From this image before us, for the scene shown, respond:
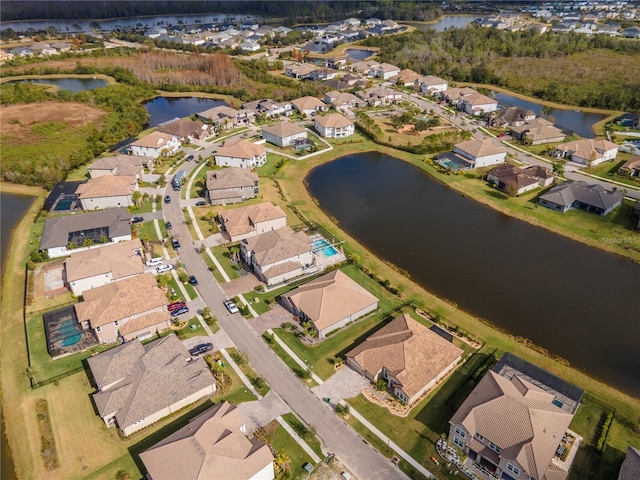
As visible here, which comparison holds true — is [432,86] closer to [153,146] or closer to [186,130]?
[186,130]

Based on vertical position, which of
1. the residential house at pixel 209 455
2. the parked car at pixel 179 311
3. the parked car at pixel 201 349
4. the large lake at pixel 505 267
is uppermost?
the residential house at pixel 209 455

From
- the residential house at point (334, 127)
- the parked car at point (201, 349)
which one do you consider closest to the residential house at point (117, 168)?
the residential house at point (334, 127)

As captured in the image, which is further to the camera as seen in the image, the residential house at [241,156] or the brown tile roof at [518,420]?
the residential house at [241,156]

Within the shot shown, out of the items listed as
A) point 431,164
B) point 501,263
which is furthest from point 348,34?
point 501,263

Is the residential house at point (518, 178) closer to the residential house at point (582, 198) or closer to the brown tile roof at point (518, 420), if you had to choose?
the residential house at point (582, 198)

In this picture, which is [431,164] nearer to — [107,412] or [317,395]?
[317,395]

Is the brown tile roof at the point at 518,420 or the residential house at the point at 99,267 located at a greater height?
the brown tile roof at the point at 518,420

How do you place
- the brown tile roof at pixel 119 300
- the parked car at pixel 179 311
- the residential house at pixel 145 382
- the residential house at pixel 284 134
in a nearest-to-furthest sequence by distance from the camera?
the residential house at pixel 145 382 < the brown tile roof at pixel 119 300 < the parked car at pixel 179 311 < the residential house at pixel 284 134

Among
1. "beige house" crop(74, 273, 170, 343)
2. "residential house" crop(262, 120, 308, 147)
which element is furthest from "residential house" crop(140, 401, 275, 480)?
"residential house" crop(262, 120, 308, 147)
